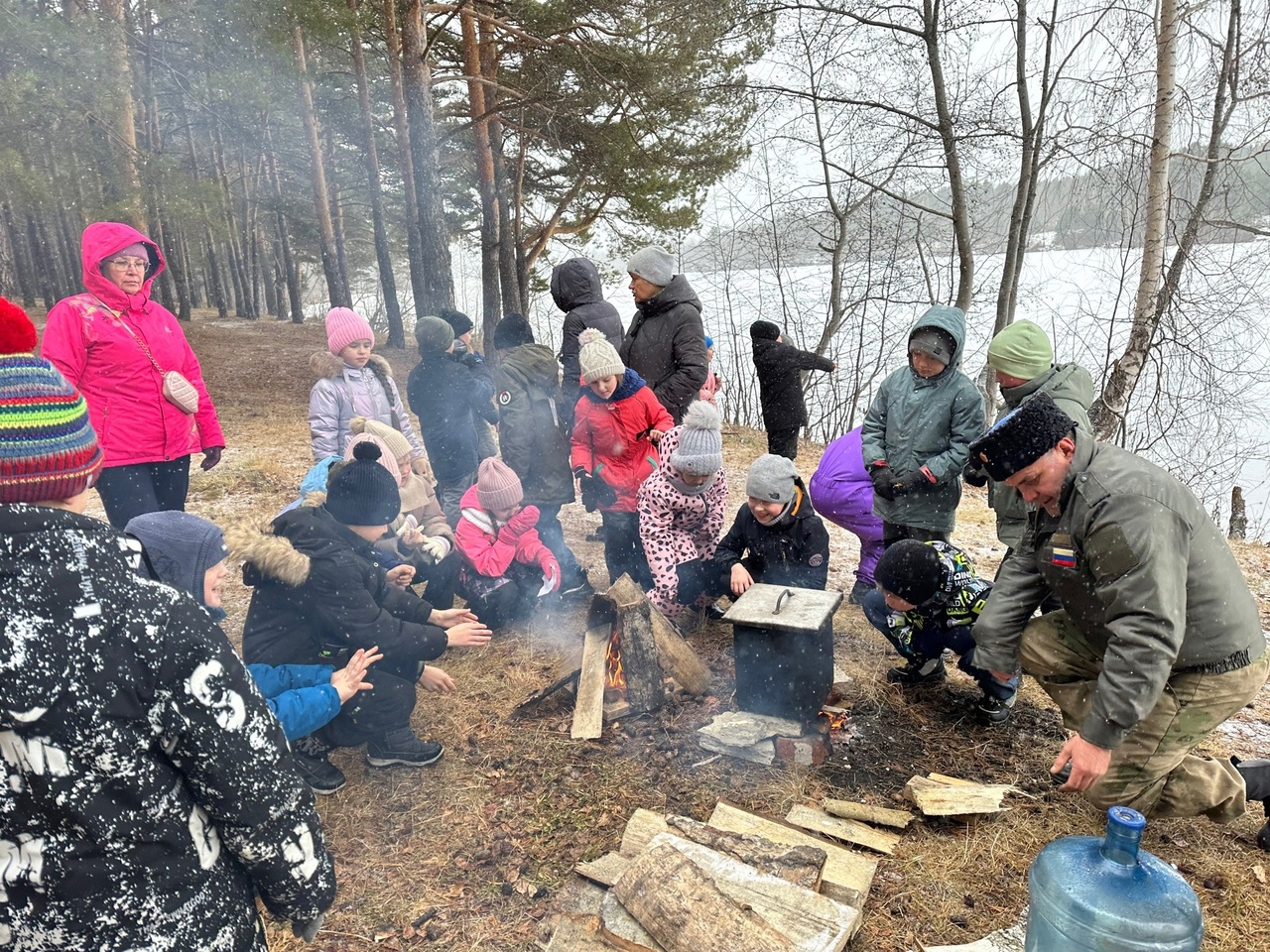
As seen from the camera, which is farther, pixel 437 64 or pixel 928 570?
pixel 437 64

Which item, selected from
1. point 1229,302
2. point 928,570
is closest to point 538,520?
point 928,570

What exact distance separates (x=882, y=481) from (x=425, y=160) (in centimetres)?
829

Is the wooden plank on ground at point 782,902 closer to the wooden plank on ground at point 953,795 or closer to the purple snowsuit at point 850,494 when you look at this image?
the wooden plank on ground at point 953,795

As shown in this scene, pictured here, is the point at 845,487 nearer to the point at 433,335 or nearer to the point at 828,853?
the point at 828,853

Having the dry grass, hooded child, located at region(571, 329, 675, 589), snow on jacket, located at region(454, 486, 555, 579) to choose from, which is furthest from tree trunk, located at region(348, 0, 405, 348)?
the dry grass

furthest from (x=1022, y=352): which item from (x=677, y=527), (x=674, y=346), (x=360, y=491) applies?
(x=360, y=491)

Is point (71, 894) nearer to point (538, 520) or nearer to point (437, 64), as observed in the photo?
point (538, 520)

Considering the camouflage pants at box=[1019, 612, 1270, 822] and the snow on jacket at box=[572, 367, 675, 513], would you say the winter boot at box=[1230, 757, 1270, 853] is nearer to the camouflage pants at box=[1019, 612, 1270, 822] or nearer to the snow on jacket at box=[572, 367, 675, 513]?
the camouflage pants at box=[1019, 612, 1270, 822]

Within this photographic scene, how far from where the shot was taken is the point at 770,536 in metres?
4.07

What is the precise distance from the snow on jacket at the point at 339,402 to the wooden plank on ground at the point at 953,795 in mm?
3664

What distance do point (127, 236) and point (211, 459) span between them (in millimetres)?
1292

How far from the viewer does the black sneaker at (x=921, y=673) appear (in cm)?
367

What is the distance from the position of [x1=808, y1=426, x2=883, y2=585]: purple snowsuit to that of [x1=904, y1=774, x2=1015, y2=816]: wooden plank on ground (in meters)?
1.85

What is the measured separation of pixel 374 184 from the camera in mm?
14867
